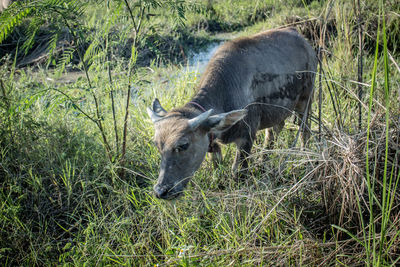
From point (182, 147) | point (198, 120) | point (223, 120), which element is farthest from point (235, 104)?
point (182, 147)

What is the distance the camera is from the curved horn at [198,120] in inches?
117

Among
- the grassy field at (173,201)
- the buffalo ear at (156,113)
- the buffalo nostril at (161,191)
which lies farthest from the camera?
the buffalo ear at (156,113)

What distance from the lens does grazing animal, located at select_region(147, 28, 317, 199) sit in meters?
2.98

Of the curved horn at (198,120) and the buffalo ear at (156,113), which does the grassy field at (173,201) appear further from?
the curved horn at (198,120)

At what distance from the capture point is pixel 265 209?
2725 millimetres

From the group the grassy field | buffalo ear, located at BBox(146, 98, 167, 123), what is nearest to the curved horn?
buffalo ear, located at BBox(146, 98, 167, 123)

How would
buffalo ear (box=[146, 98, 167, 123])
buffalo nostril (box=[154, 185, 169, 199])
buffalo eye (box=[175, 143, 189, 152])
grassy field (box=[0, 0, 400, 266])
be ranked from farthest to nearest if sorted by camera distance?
buffalo ear (box=[146, 98, 167, 123]) < buffalo eye (box=[175, 143, 189, 152]) < buffalo nostril (box=[154, 185, 169, 199]) < grassy field (box=[0, 0, 400, 266])

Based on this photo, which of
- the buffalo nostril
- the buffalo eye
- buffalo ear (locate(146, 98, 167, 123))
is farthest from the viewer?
buffalo ear (locate(146, 98, 167, 123))

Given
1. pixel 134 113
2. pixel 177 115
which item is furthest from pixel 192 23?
pixel 177 115

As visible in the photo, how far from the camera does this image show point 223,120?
305cm

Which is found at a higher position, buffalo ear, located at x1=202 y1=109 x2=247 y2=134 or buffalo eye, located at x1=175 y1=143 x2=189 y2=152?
buffalo ear, located at x1=202 y1=109 x2=247 y2=134

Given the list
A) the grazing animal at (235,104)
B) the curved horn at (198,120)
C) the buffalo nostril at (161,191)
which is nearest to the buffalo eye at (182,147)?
the grazing animal at (235,104)

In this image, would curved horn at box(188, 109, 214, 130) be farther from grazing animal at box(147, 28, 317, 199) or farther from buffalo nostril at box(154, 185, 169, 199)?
buffalo nostril at box(154, 185, 169, 199)

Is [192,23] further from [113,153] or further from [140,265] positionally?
[140,265]
